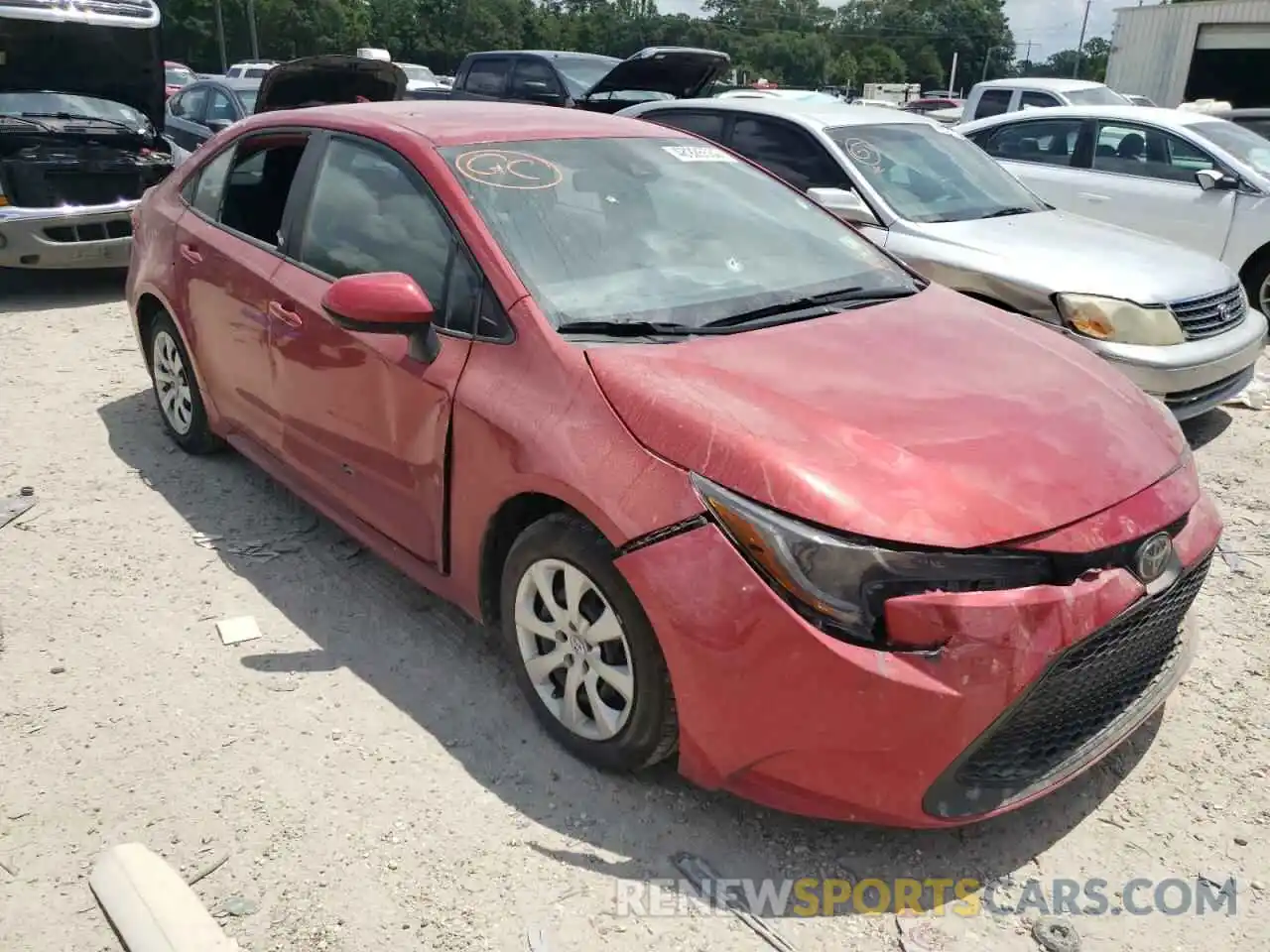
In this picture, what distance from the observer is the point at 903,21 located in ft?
339

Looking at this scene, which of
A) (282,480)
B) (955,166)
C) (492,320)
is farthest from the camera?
(955,166)

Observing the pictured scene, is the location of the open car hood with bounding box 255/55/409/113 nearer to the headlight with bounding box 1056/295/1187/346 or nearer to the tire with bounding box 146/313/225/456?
the tire with bounding box 146/313/225/456

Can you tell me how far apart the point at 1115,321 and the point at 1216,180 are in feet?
11.0

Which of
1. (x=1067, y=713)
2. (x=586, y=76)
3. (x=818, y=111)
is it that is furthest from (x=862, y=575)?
(x=586, y=76)

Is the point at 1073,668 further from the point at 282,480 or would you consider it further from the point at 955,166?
the point at 955,166

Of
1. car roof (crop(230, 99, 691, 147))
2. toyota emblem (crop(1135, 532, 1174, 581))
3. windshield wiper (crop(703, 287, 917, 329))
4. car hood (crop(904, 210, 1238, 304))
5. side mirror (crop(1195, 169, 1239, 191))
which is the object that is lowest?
toyota emblem (crop(1135, 532, 1174, 581))

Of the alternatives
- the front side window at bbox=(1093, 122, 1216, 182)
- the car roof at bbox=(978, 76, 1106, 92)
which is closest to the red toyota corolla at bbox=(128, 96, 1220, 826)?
the front side window at bbox=(1093, 122, 1216, 182)

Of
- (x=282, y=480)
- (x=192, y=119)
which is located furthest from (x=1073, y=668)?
(x=192, y=119)

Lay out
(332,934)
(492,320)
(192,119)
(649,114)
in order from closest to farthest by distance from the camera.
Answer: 1. (332,934)
2. (492,320)
3. (649,114)
4. (192,119)

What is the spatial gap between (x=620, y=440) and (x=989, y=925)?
4.50 ft

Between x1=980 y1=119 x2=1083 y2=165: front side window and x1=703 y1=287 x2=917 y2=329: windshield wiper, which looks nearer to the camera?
x1=703 y1=287 x2=917 y2=329: windshield wiper

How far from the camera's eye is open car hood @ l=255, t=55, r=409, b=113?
25.7 ft

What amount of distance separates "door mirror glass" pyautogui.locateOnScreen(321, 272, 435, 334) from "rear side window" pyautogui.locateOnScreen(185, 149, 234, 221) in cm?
175

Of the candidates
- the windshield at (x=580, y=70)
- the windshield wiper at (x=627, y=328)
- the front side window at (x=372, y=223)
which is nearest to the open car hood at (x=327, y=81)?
the windshield at (x=580, y=70)
